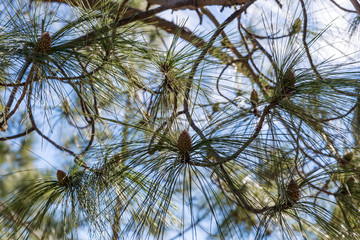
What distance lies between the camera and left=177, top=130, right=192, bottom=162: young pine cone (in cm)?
99

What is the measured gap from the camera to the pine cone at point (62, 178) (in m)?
1.15

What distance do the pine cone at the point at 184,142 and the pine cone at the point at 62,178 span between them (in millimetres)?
369

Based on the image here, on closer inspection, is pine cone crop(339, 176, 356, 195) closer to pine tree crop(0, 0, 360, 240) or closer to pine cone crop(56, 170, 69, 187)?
pine tree crop(0, 0, 360, 240)

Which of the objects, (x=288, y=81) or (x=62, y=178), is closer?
(x=288, y=81)

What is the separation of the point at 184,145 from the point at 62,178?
39 centimetres

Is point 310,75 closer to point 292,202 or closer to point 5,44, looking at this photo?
point 292,202

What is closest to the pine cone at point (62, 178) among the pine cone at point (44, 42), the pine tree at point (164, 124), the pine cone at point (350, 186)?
the pine tree at point (164, 124)

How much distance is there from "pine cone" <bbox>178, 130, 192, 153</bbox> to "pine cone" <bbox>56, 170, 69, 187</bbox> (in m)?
0.37

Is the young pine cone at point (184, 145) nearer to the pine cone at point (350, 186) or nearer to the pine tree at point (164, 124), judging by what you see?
the pine tree at point (164, 124)

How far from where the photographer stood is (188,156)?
1.01 meters

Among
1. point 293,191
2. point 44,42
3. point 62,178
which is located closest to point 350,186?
point 293,191

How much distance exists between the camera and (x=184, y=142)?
0.99 m

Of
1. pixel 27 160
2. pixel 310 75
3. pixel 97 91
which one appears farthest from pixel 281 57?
pixel 27 160

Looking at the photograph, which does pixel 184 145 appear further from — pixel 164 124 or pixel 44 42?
pixel 44 42
